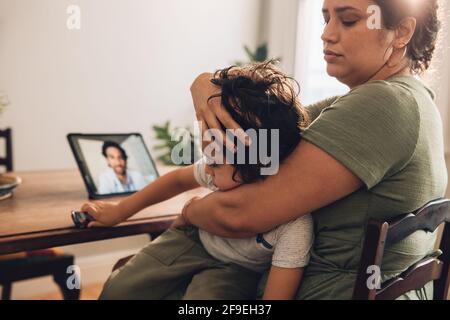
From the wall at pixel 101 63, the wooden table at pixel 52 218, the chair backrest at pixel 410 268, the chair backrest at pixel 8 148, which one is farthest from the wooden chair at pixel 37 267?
the chair backrest at pixel 410 268

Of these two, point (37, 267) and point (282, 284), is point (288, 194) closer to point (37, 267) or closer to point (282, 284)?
point (282, 284)

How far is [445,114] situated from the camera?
78.1 inches

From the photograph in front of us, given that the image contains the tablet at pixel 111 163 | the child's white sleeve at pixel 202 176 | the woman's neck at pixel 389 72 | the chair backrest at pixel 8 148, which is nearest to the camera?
the woman's neck at pixel 389 72

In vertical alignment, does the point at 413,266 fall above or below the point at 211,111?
below

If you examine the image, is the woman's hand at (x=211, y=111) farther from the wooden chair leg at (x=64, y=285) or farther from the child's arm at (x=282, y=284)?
the wooden chair leg at (x=64, y=285)

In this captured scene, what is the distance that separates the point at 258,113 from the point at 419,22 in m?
0.42

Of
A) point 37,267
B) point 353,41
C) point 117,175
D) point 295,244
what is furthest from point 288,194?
point 37,267

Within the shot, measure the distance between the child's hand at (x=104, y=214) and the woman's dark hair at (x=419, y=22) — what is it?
2.75 feet

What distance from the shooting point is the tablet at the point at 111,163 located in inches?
58.7

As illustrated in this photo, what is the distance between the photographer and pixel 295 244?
938 millimetres

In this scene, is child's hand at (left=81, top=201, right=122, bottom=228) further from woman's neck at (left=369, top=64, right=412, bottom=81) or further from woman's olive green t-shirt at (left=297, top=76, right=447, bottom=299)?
woman's neck at (left=369, top=64, right=412, bottom=81)

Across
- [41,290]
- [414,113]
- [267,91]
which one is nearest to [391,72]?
[414,113]

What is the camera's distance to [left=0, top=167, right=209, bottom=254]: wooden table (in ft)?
3.65

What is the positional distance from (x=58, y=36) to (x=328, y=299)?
7.22ft
